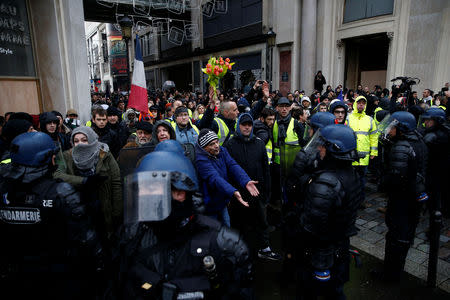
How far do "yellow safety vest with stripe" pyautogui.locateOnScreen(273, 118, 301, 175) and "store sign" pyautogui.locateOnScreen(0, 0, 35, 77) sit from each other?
249 inches

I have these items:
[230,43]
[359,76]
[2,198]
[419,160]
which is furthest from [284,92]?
[2,198]

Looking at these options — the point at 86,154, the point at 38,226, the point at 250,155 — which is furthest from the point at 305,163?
the point at 38,226

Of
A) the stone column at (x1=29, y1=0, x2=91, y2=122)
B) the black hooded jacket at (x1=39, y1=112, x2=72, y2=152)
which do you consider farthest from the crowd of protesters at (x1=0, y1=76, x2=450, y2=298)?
the stone column at (x1=29, y1=0, x2=91, y2=122)

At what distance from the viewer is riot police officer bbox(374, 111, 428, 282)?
10.1ft

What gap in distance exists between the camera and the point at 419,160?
3.31 metres

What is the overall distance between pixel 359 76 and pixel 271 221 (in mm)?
17199

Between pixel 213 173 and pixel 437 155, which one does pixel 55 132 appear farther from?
pixel 437 155

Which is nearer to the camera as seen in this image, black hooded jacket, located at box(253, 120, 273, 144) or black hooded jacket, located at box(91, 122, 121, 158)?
black hooded jacket, located at box(91, 122, 121, 158)

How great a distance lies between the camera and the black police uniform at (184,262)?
1.38 m

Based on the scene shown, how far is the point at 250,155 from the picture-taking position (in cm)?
387

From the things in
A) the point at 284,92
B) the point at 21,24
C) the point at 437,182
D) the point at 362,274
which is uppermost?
the point at 21,24

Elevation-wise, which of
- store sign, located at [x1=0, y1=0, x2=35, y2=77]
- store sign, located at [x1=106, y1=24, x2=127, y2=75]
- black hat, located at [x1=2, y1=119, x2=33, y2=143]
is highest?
store sign, located at [x1=106, y1=24, x2=127, y2=75]

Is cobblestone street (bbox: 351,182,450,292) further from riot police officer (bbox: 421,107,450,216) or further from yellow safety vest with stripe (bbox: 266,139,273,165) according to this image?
yellow safety vest with stripe (bbox: 266,139,273,165)

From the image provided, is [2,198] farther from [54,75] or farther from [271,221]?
[54,75]
